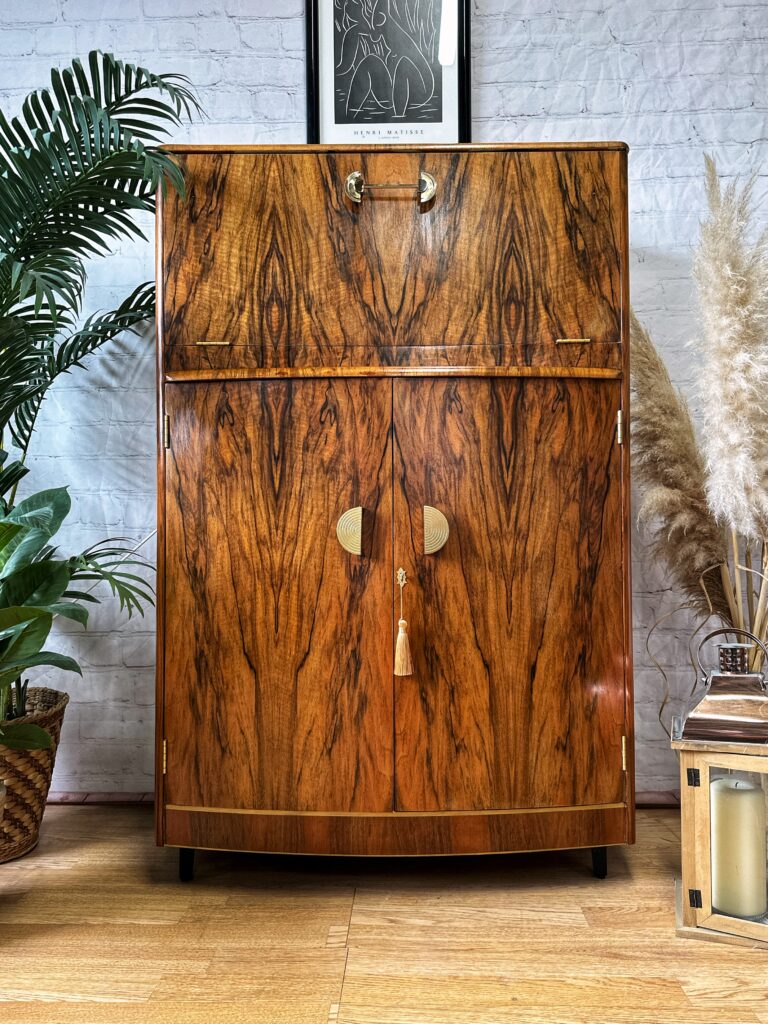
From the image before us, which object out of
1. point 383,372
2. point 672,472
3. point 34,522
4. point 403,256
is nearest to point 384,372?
point 383,372

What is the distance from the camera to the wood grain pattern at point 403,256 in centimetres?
154

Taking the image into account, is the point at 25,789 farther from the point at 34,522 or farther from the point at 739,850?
the point at 739,850

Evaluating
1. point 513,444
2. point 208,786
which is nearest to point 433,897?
point 208,786

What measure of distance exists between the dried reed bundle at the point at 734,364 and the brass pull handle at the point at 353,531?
2.32ft

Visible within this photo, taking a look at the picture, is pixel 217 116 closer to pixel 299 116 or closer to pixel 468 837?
pixel 299 116

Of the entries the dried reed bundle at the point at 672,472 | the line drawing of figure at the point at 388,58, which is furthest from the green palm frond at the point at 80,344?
the dried reed bundle at the point at 672,472

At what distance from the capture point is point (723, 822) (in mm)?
1417

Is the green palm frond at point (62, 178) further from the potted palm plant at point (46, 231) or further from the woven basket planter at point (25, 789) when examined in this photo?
the woven basket planter at point (25, 789)

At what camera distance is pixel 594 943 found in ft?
4.56

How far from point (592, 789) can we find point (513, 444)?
711 millimetres

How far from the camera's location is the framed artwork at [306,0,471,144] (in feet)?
6.79

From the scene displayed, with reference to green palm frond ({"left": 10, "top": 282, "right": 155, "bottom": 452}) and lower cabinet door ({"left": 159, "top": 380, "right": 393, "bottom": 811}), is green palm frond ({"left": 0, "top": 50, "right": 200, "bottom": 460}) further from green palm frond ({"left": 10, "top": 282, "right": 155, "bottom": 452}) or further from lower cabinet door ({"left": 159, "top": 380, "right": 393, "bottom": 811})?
lower cabinet door ({"left": 159, "top": 380, "right": 393, "bottom": 811})

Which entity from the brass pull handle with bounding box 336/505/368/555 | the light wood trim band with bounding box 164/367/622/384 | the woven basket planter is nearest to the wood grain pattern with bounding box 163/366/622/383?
the light wood trim band with bounding box 164/367/622/384

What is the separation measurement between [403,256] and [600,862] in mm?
1337
